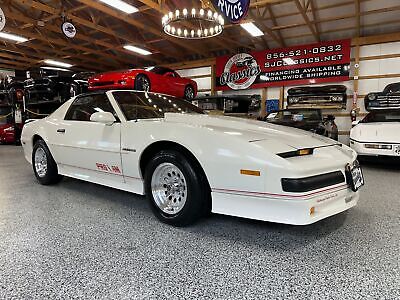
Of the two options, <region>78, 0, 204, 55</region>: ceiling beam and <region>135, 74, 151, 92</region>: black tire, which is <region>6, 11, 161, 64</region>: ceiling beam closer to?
<region>78, 0, 204, 55</region>: ceiling beam

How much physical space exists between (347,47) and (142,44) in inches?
303

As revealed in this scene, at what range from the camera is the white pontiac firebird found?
1727 mm

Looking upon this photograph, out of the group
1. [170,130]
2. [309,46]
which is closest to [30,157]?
[170,130]

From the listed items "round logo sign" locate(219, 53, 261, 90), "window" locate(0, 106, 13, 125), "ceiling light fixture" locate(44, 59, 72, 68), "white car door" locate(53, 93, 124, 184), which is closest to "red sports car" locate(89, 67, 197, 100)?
"white car door" locate(53, 93, 124, 184)

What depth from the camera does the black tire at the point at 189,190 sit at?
200cm

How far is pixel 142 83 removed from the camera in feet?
19.8

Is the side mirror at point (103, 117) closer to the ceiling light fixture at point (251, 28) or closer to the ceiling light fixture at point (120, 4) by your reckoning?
the ceiling light fixture at point (120, 4)

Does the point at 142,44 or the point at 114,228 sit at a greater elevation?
the point at 142,44

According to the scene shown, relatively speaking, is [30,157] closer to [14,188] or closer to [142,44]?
[14,188]

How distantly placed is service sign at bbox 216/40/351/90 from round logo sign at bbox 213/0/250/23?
259 inches

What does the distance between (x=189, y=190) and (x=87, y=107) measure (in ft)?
5.82

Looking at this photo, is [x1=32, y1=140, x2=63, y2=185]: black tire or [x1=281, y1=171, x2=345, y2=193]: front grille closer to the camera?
[x1=281, y1=171, x2=345, y2=193]: front grille

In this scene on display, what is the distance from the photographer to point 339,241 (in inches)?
75.5

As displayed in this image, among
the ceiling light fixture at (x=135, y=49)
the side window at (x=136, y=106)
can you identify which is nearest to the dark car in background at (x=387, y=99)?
the side window at (x=136, y=106)
